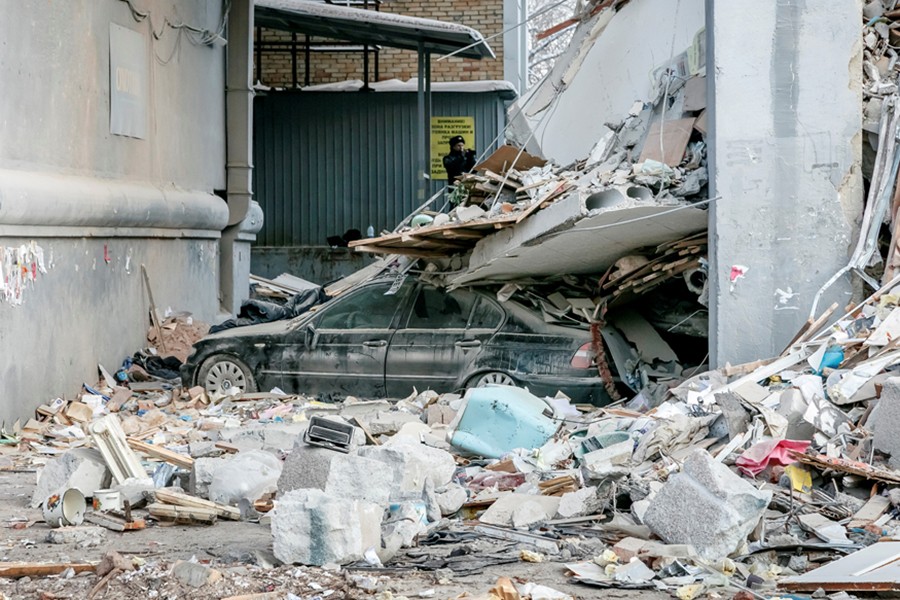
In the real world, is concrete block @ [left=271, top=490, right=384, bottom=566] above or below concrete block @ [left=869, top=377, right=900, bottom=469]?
below

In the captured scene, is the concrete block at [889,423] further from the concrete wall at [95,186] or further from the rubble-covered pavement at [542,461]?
the concrete wall at [95,186]

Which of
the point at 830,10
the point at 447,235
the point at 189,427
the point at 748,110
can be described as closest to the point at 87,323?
the point at 189,427

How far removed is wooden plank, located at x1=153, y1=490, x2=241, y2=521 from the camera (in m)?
7.71

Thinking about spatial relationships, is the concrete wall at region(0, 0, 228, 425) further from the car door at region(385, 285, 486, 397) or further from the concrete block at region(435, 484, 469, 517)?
the concrete block at region(435, 484, 469, 517)

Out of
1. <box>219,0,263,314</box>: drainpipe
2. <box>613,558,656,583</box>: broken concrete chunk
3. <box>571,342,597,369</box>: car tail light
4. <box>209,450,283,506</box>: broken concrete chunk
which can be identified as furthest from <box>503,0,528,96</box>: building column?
<box>613,558,656,583</box>: broken concrete chunk

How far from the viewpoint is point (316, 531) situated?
21.1ft

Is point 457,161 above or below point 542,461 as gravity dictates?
above

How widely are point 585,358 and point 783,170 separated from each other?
2.41 metres

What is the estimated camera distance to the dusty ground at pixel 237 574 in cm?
599

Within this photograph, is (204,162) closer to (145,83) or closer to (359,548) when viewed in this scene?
(145,83)

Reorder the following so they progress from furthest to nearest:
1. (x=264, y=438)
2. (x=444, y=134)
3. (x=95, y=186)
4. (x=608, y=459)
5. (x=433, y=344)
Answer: (x=444, y=134) < (x=95, y=186) < (x=433, y=344) < (x=264, y=438) < (x=608, y=459)

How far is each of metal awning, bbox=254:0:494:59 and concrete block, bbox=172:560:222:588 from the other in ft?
47.0

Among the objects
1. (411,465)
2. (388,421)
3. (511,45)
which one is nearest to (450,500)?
(411,465)

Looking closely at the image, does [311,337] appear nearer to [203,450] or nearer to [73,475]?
[203,450]
